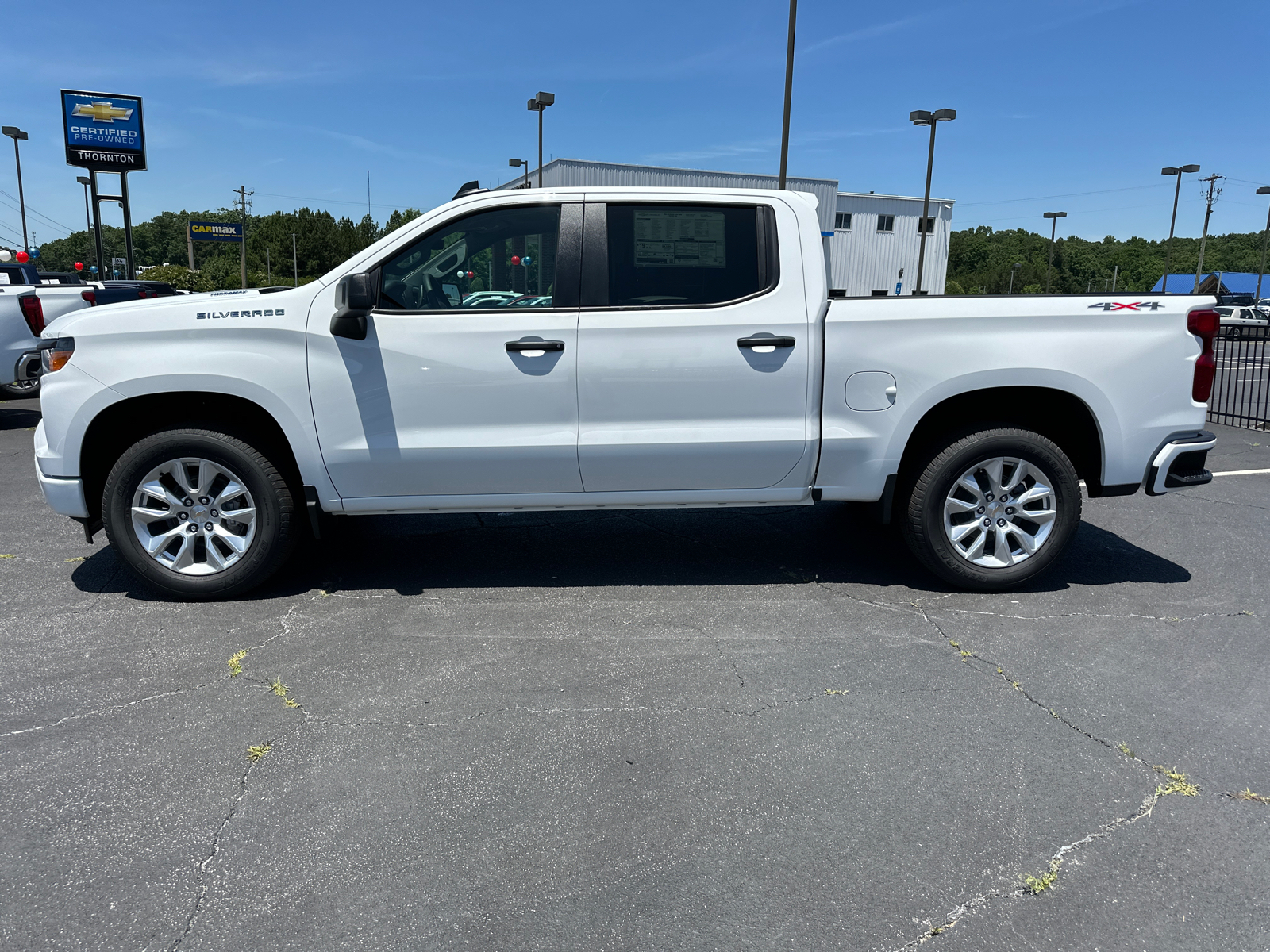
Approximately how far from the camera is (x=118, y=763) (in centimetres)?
320

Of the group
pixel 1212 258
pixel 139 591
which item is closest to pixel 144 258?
pixel 1212 258

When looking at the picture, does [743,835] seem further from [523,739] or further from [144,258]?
[144,258]

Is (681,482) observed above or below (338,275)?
below

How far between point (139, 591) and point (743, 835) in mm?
3760

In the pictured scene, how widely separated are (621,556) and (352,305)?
2.26 m

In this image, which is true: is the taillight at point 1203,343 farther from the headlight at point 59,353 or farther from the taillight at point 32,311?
the taillight at point 32,311

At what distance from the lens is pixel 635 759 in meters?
3.24

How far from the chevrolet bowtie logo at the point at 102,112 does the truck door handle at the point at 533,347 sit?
36.9 meters

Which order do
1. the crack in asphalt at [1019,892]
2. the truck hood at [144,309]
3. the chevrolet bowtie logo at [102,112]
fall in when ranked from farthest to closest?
the chevrolet bowtie logo at [102,112]
the truck hood at [144,309]
the crack in asphalt at [1019,892]

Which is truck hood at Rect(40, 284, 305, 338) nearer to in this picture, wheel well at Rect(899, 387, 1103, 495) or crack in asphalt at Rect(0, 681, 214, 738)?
crack in asphalt at Rect(0, 681, 214, 738)

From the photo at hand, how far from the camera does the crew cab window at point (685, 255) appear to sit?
15.4 feet

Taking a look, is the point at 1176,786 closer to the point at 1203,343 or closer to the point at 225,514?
the point at 1203,343

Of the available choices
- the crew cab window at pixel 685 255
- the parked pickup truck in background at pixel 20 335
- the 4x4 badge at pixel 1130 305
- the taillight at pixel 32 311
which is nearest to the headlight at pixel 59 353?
the crew cab window at pixel 685 255

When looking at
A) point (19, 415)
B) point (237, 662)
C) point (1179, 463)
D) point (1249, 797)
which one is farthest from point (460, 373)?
point (19, 415)
